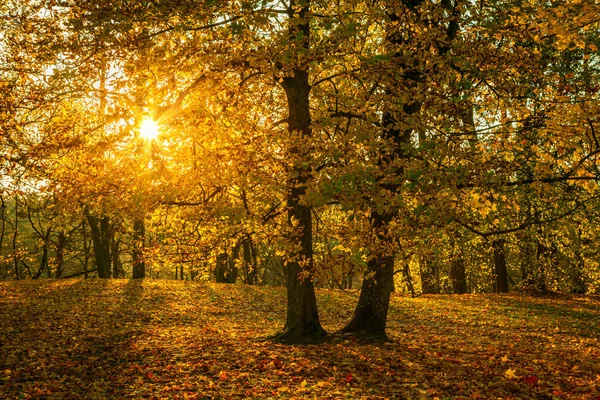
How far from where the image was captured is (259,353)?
993cm

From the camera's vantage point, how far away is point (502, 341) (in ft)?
41.3

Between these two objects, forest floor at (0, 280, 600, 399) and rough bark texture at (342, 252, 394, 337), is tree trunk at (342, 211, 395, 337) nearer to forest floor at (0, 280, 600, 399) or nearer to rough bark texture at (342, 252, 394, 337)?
rough bark texture at (342, 252, 394, 337)

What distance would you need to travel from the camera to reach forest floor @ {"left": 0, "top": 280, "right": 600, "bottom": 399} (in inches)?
305

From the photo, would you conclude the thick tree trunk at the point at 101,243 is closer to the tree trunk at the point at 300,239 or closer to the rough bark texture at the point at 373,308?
the tree trunk at the point at 300,239

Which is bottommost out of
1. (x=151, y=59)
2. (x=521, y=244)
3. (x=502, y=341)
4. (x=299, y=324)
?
(x=502, y=341)

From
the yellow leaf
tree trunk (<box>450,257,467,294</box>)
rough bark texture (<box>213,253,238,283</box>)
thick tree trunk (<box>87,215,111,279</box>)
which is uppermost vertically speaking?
thick tree trunk (<box>87,215,111,279</box>)

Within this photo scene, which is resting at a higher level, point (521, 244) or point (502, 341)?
point (521, 244)

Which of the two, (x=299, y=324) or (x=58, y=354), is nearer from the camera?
(x=58, y=354)

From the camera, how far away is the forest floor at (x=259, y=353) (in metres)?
7.75

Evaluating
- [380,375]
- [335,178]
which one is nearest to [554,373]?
[380,375]

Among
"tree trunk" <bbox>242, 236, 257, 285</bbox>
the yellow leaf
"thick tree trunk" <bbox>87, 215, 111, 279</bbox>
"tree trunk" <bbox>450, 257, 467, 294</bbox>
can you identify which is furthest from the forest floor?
"tree trunk" <bbox>450, 257, 467, 294</bbox>

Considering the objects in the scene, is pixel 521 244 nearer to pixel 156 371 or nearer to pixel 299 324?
pixel 299 324

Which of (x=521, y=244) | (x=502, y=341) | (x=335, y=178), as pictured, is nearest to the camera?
(x=335, y=178)

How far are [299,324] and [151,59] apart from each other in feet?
22.0
